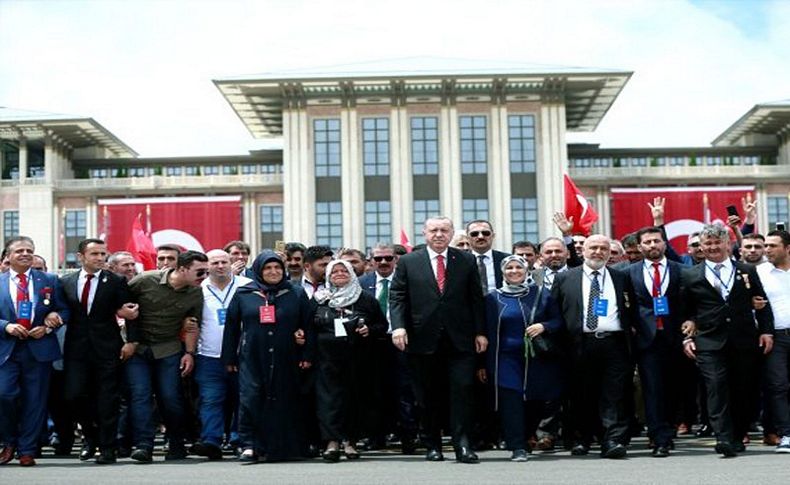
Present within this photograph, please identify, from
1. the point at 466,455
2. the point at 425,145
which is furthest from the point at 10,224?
the point at 466,455

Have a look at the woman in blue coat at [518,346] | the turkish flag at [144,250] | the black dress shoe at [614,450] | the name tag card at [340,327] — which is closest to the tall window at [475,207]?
the turkish flag at [144,250]

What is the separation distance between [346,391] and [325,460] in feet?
2.28

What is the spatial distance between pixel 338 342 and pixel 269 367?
67 centimetres

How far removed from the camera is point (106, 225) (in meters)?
50.9

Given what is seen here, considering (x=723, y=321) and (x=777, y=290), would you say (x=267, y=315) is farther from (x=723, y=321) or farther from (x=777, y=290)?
(x=777, y=290)

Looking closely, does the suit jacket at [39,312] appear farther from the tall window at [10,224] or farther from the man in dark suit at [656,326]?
the tall window at [10,224]

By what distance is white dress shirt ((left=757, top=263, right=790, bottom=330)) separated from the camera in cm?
936

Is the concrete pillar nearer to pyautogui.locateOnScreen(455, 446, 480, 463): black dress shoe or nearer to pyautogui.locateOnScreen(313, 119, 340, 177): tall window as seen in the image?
pyautogui.locateOnScreen(313, 119, 340, 177): tall window

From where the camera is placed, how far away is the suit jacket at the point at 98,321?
934 centimetres

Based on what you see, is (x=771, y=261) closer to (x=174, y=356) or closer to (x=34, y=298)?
(x=174, y=356)

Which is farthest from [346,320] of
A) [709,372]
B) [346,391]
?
[709,372]

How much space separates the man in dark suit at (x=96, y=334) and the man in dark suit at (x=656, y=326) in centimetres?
452

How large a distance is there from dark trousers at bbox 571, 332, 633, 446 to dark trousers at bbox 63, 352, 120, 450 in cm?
411

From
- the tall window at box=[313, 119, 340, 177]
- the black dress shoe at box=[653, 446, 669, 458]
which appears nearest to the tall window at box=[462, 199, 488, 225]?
the tall window at box=[313, 119, 340, 177]
